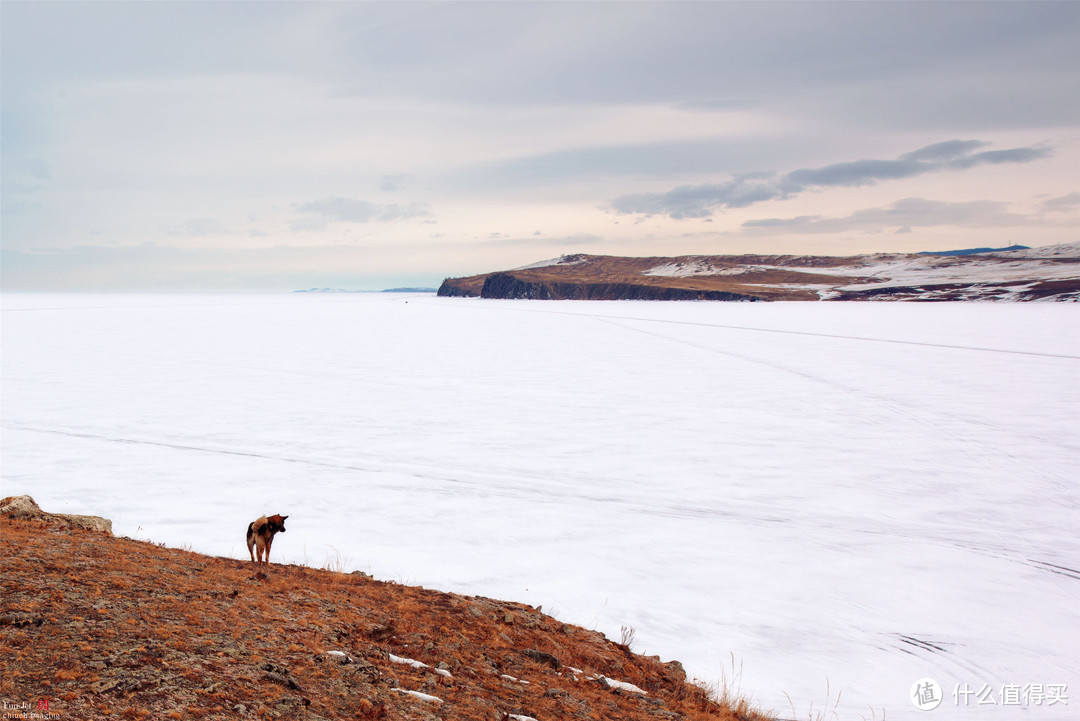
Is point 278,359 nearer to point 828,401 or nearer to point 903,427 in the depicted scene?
point 828,401

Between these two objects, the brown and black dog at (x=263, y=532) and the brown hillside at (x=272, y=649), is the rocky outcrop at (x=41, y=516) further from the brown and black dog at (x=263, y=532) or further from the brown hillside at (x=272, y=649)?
the brown and black dog at (x=263, y=532)

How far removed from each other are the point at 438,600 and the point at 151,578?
265cm

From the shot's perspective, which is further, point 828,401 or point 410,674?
point 828,401

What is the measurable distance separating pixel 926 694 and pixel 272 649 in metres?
6.32

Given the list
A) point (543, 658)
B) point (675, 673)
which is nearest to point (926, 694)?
point (675, 673)

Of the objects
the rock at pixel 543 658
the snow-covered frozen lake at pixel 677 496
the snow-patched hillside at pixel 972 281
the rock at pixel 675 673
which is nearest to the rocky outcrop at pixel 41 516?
the snow-covered frozen lake at pixel 677 496

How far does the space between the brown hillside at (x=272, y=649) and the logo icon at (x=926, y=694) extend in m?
1.96

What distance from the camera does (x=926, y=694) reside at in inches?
261

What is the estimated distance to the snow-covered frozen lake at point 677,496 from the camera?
7590 millimetres

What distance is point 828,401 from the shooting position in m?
22.0

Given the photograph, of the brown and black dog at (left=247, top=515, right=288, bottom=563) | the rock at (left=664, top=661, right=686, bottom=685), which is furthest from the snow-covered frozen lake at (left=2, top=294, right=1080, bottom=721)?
the brown and black dog at (left=247, top=515, right=288, bottom=563)

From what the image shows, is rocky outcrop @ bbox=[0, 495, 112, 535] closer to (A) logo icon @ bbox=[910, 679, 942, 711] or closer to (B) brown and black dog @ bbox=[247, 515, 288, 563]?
(B) brown and black dog @ bbox=[247, 515, 288, 563]

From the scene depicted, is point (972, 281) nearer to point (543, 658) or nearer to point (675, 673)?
point (675, 673)

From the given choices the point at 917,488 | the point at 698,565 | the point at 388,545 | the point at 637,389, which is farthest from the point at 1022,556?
the point at 637,389
